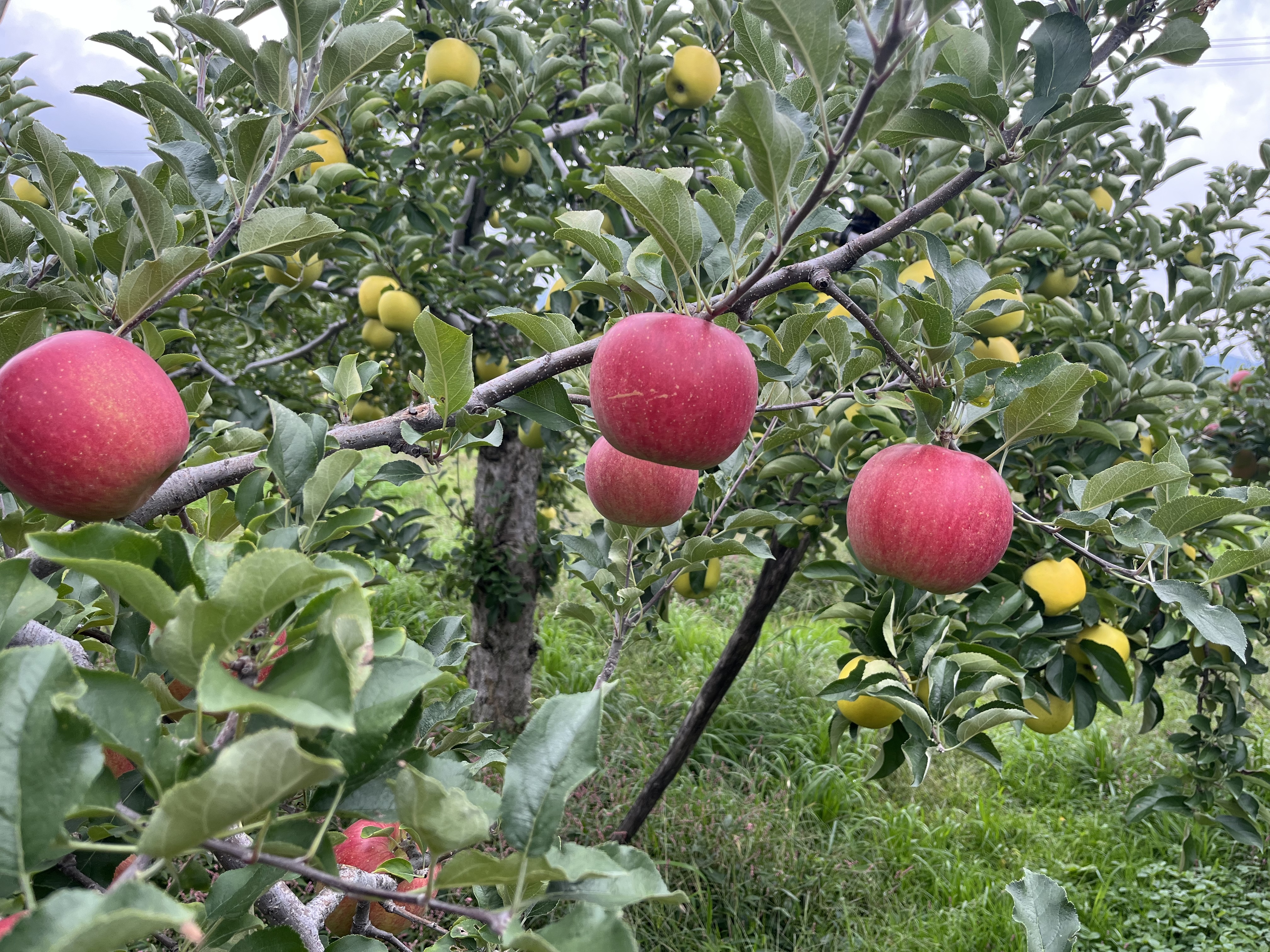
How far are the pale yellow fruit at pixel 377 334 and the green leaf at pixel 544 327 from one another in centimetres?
164

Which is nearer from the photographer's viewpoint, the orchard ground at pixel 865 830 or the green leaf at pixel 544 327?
the green leaf at pixel 544 327

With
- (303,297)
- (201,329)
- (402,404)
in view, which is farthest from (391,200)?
(402,404)

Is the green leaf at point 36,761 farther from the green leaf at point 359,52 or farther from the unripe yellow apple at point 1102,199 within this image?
the unripe yellow apple at point 1102,199

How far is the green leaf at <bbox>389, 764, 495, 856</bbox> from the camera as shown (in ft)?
1.44

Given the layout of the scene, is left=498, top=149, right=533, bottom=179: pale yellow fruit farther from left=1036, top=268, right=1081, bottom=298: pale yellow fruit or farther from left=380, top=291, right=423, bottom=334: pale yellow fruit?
left=1036, top=268, right=1081, bottom=298: pale yellow fruit

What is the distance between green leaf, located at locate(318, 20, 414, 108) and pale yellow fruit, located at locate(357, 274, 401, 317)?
155 centimetres

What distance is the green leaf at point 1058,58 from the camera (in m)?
0.75

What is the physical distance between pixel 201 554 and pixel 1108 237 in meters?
2.50

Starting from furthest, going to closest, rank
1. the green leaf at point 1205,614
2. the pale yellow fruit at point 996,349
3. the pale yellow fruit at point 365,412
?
the pale yellow fruit at point 365,412 < the pale yellow fruit at point 996,349 < the green leaf at point 1205,614

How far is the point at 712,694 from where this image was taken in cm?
260

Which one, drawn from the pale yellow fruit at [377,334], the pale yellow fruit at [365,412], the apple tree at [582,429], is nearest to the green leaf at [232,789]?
the apple tree at [582,429]

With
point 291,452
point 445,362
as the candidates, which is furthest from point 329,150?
point 291,452

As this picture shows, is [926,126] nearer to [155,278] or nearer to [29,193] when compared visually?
[155,278]

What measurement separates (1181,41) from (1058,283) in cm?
152
